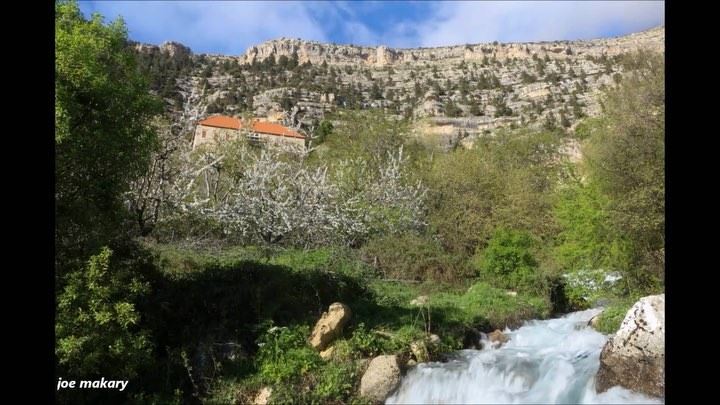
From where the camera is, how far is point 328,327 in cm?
877

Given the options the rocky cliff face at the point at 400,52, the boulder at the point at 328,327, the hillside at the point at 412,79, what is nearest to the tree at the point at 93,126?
the boulder at the point at 328,327

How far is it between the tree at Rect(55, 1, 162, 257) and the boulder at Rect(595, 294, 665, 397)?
7.40 m

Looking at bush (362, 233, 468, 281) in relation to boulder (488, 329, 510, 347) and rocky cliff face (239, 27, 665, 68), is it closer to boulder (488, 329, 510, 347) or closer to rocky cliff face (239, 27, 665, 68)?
boulder (488, 329, 510, 347)

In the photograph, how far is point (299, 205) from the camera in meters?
14.7

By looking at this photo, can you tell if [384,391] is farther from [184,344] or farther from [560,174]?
[560,174]

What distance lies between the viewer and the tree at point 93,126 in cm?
643

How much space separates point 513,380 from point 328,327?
120 inches

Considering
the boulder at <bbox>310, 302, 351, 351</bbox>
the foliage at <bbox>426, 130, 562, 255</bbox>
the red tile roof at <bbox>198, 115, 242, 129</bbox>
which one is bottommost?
the boulder at <bbox>310, 302, 351, 351</bbox>

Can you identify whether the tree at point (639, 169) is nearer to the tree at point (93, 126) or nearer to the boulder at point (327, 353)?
the boulder at point (327, 353)

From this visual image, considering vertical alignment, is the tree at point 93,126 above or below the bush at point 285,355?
above

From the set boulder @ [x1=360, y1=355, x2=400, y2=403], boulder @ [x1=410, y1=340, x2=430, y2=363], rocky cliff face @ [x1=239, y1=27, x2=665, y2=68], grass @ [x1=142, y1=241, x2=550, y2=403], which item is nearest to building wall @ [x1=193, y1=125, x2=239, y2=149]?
grass @ [x1=142, y1=241, x2=550, y2=403]

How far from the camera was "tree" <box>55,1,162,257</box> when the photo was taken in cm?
643

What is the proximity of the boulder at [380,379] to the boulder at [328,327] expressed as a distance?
0.92 metres
